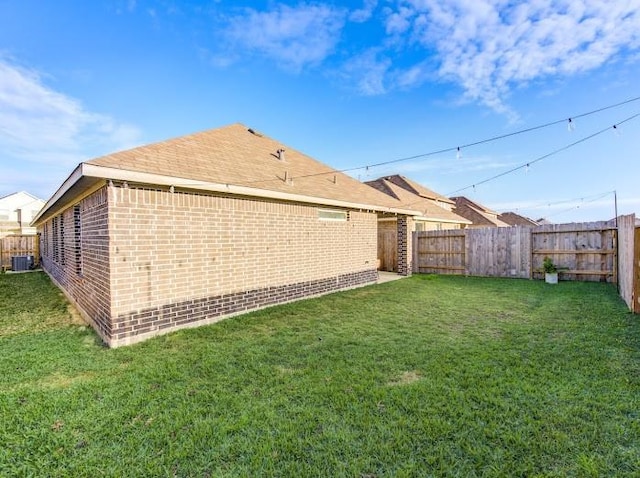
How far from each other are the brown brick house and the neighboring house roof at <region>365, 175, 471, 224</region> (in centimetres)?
786

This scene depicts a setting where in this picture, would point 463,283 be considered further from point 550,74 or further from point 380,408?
point 380,408

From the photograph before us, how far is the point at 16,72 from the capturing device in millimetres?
9766

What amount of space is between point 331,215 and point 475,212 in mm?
24759

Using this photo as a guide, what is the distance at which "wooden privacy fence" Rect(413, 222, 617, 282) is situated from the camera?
10.1 metres

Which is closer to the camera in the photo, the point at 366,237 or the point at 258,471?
the point at 258,471

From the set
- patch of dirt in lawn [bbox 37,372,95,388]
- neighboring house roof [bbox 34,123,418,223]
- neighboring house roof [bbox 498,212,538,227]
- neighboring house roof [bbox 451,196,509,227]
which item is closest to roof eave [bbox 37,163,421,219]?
neighboring house roof [bbox 34,123,418,223]

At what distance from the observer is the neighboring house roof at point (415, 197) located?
1630cm

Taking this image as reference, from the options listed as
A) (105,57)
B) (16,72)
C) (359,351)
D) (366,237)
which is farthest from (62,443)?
(16,72)

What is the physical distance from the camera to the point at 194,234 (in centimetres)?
574

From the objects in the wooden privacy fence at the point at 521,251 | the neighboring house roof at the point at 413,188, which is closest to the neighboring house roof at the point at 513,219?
the neighboring house roof at the point at 413,188

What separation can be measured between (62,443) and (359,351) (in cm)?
325

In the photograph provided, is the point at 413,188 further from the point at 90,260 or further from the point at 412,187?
the point at 90,260

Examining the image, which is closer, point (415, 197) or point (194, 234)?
point (194, 234)

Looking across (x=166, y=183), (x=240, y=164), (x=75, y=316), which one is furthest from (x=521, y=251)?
(x=75, y=316)
